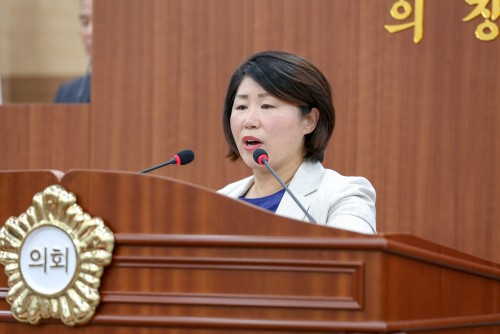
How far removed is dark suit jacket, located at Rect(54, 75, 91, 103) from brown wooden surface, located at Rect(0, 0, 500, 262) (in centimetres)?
29

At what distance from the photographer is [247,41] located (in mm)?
3732

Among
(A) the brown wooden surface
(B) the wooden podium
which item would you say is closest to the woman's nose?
(B) the wooden podium

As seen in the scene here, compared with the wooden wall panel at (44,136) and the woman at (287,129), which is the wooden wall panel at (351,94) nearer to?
the wooden wall panel at (44,136)

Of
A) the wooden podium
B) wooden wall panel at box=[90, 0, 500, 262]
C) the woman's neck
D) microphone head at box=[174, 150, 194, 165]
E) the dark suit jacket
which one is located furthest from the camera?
the dark suit jacket

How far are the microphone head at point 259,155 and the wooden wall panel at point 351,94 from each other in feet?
3.99

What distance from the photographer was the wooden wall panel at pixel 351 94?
3.43 metres

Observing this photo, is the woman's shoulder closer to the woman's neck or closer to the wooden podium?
the woman's neck

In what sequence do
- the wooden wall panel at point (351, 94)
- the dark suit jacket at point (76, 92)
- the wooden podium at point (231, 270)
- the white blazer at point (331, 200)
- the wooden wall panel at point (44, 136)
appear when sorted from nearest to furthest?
1. the wooden podium at point (231, 270)
2. the white blazer at point (331, 200)
3. the wooden wall panel at point (351, 94)
4. the wooden wall panel at point (44, 136)
5. the dark suit jacket at point (76, 92)

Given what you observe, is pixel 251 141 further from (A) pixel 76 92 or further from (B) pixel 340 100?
(A) pixel 76 92

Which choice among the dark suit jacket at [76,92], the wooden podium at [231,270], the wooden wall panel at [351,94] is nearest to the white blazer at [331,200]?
the wooden podium at [231,270]

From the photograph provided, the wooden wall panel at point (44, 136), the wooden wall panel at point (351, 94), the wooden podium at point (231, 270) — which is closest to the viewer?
the wooden podium at point (231, 270)

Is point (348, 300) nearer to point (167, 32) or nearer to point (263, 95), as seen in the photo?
point (263, 95)

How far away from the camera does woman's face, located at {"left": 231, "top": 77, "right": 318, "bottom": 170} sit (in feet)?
8.46

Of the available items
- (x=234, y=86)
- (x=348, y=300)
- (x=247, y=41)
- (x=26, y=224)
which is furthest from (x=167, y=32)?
(x=348, y=300)
